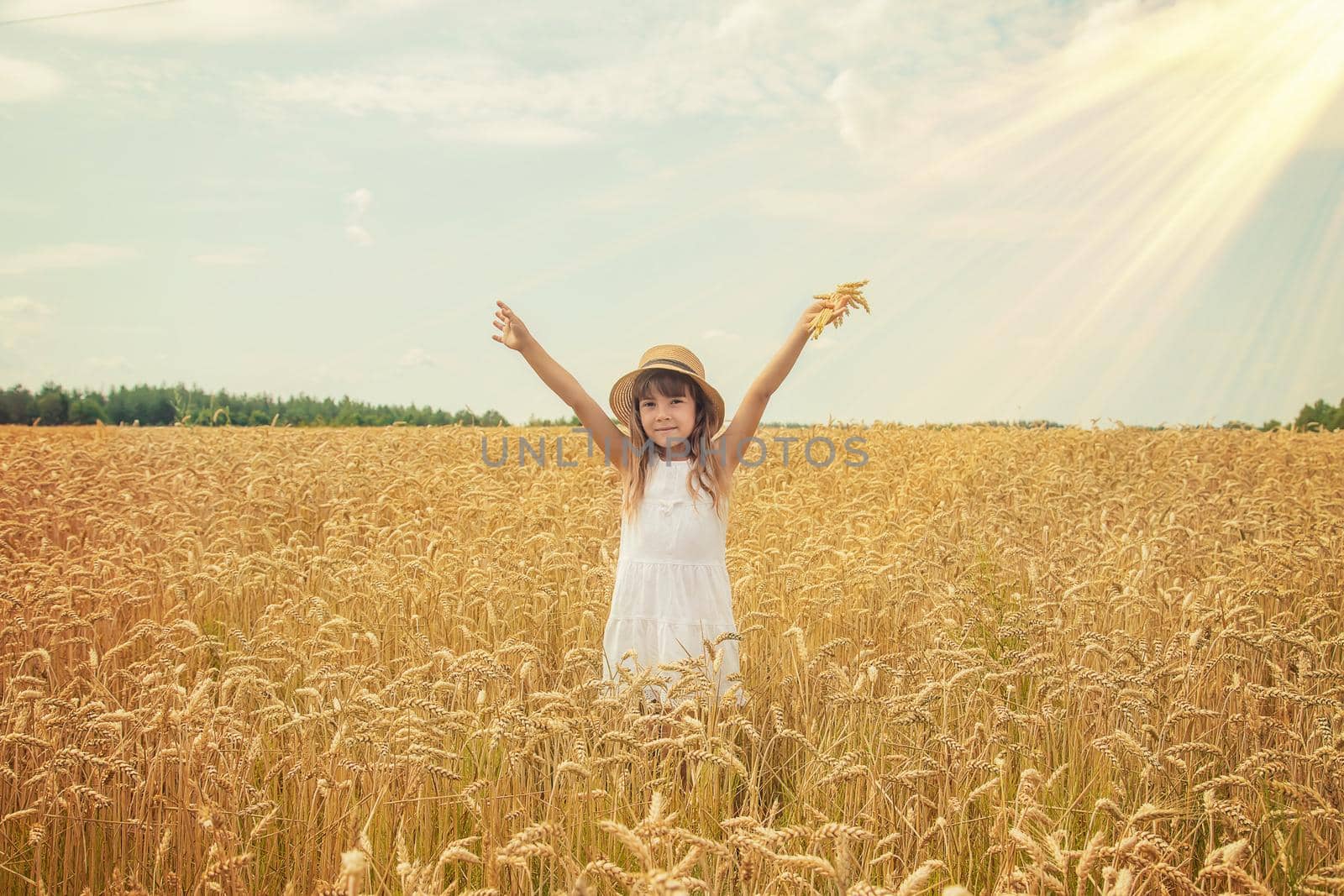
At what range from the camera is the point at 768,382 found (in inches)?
161

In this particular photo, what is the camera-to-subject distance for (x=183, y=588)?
6270mm

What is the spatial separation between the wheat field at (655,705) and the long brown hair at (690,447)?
74cm

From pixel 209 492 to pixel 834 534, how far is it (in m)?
6.08

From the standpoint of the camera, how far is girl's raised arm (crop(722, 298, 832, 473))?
4.08 m

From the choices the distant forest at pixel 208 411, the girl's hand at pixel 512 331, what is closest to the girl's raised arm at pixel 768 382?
the girl's hand at pixel 512 331

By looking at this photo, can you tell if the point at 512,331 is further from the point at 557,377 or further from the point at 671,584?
the point at 671,584

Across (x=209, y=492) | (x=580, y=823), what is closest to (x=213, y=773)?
(x=580, y=823)

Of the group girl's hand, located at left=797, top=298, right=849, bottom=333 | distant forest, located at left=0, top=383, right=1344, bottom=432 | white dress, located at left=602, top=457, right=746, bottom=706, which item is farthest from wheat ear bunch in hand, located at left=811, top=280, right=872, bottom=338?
distant forest, located at left=0, top=383, right=1344, bottom=432

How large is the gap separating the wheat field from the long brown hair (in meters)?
0.74

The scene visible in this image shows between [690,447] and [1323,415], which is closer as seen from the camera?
[690,447]

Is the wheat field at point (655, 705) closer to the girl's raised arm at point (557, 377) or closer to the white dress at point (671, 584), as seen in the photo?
the white dress at point (671, 584)

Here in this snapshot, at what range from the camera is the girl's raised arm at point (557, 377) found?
4145 millimetres

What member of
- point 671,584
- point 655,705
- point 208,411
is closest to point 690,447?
point 671,584

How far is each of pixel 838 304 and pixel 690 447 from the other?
0.94 meters
